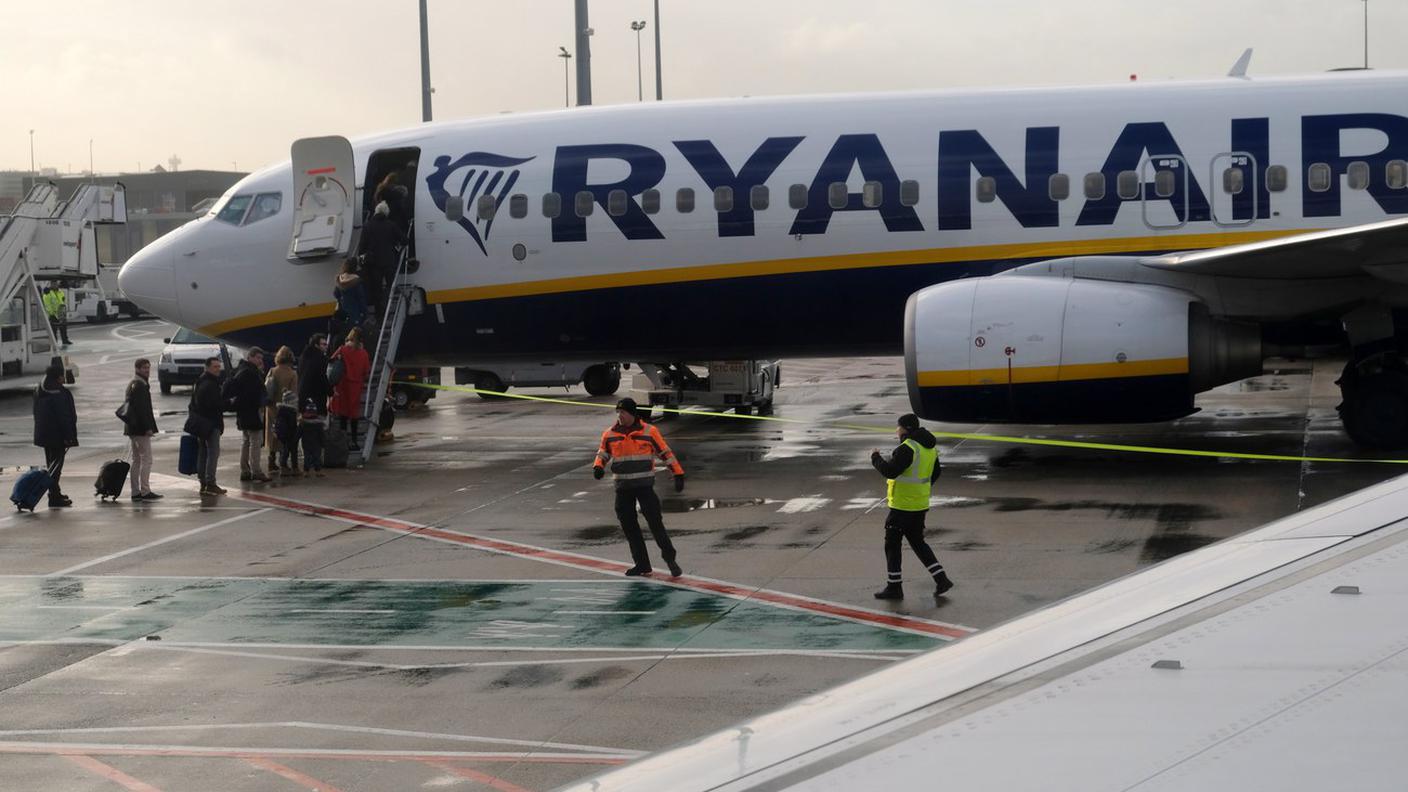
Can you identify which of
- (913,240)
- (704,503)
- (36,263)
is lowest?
(704,503)

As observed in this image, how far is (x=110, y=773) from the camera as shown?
934 cm

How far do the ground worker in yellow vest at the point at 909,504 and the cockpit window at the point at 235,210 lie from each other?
13.0m

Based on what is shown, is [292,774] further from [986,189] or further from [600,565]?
[986,189]

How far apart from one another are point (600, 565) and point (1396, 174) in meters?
11.4

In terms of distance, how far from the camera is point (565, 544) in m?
16.3

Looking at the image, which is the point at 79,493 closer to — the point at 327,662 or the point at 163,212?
the point at 327,662

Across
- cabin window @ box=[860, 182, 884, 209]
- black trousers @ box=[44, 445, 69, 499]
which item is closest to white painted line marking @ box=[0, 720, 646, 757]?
black trousers @ box=[44, 445, 69, 499]

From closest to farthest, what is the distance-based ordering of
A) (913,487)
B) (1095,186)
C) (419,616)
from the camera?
(419,616) < (913,487) < (1095,186)

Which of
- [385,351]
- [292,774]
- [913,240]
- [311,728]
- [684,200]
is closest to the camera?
[292,774]

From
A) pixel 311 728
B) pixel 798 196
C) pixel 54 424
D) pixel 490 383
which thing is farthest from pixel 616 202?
pixel 311 728

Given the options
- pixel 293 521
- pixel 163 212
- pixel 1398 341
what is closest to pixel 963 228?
pixel 1398 341

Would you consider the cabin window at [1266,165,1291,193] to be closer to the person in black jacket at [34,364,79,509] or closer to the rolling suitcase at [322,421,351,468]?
the rolling suitcase at [322,421,351,468]

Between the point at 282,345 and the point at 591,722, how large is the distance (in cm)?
1460

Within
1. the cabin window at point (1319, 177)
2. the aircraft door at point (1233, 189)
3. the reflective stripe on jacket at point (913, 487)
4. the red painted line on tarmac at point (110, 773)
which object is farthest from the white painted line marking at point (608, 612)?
the cabin window at point (1319, 177)
